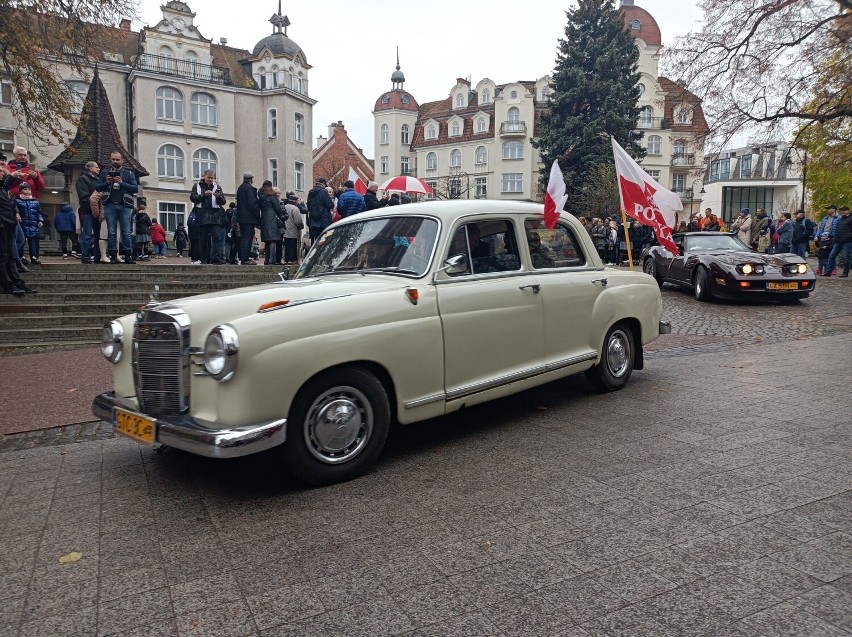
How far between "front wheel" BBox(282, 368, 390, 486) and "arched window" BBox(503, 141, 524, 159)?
6139 centimetres

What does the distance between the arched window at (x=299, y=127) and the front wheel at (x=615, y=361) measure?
4393cm

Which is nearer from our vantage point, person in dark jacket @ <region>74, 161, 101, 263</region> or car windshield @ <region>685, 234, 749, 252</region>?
person in dark jacket @ <region>74, 161, 101, 263</region>

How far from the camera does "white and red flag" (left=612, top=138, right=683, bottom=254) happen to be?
7.96 meters

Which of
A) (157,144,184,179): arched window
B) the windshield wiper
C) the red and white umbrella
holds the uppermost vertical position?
(157,144,184,179): arched window

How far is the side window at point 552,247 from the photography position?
572 cm

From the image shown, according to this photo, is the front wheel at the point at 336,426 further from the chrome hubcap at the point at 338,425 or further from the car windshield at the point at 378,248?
the car windshield at the point at 378,248

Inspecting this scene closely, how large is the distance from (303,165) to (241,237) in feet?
113

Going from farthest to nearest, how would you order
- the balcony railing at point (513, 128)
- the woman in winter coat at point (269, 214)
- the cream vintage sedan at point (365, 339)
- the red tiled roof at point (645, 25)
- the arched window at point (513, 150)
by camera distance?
the red tiled roof at point (645, 25), the arched window at point (513, 150), the balcony railing at point (513, 128), the woman in winter coat at point (269, 214), the cream vintage sedan at point (365, 339)

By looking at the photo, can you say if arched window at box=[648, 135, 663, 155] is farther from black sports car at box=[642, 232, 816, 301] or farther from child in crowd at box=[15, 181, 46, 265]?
child in crowd at box=[15, 181, 46, 265]

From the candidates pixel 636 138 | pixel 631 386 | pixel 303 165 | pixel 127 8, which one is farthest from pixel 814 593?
pixel 303 165

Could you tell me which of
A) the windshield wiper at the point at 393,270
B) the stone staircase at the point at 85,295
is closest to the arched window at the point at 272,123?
the stone staircase at the point at 85,295

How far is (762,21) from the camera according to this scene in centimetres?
2227

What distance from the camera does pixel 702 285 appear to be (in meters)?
13.7

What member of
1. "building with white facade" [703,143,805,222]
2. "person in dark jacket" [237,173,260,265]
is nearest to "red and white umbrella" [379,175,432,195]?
"person in dark jacket" [237,173,260,265]
